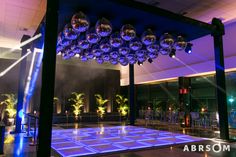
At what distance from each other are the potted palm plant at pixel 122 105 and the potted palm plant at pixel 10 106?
6.44 metres

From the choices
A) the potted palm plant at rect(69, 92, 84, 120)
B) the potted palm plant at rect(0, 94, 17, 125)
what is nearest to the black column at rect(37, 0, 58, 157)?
the potted palm plant at rect(0, 94, 17, 125)

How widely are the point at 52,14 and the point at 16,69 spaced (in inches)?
345

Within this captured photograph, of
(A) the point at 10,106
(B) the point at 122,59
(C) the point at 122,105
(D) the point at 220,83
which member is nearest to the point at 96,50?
(B) the point at 122,59

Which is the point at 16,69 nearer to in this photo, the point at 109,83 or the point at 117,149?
the point at 109,83

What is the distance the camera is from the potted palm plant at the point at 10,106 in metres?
9.96

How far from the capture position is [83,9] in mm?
4828

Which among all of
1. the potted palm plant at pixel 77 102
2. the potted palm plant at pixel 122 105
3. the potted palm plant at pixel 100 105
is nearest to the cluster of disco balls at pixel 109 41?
the potted palm plant at pixel 77 102

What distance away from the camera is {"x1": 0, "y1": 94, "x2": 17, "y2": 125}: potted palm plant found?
9.96 meters

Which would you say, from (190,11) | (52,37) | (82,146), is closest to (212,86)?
(190,11)

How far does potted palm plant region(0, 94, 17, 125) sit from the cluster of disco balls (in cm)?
517

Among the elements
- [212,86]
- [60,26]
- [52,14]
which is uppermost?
[60,26]

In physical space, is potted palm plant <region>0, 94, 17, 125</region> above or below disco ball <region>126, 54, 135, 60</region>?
below

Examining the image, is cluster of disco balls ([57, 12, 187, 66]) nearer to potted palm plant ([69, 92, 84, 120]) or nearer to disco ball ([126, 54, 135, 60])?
disco ball ([126, 54, 135, 60])

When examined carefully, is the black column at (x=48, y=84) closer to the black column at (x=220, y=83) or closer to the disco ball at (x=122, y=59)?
the disco ball at (x=122, y=59)
